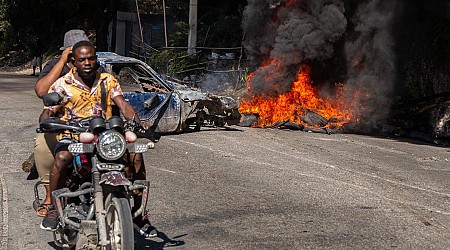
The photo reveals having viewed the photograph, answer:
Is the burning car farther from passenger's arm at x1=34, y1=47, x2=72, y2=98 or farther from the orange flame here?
passenger's arm at x1=34, y1=47, x2=72, y2=98

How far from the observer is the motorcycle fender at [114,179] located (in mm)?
4562

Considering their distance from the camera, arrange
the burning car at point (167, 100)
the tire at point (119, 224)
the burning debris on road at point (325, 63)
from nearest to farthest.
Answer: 1. the tire at point (119, 224)
2. the burning car at point (167, 100)
3. the burning debris on road at point (325, 63)

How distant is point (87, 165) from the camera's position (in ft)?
16.2

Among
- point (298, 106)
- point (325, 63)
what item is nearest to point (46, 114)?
point (298, 106)

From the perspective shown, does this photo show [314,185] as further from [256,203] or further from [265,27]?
[265,27]

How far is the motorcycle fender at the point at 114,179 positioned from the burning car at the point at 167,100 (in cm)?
724

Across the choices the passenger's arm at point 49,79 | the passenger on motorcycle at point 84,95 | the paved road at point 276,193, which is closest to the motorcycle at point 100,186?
the passenger on motorcycle at point 84,95

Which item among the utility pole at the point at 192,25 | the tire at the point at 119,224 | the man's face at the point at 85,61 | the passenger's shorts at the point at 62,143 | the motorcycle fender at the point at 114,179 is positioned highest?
the utility pole at the point at 192,25

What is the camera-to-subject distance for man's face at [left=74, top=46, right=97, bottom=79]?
5.40 m

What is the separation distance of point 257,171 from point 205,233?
3422 millimetres

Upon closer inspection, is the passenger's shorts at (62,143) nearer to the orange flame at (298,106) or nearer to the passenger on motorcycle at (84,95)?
the passenger on motorcycle at (84,95)

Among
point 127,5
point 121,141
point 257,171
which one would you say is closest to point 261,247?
point 121,141

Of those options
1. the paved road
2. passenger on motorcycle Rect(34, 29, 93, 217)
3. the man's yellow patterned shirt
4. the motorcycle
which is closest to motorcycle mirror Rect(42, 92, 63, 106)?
the motorcycle

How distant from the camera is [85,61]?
5.41 metres
